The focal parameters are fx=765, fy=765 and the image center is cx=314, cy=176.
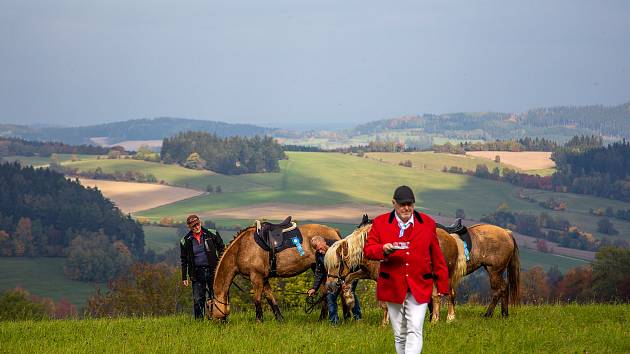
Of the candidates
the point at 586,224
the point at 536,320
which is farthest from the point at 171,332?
the point at 586,224

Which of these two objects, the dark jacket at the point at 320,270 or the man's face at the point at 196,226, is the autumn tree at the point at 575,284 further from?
the man's face at the point at 196,226

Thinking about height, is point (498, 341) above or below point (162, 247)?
above

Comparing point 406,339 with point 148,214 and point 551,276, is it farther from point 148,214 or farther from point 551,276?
point 148,214

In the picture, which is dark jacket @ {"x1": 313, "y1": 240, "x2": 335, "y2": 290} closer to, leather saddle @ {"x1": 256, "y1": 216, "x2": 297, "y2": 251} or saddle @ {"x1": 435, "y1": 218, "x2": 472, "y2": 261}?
leather saddle @ {"x1": 256, "y1": 216, "x2": 297, "y2": 251}

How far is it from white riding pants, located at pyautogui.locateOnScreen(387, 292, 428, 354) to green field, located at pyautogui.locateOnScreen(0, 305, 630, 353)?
101 inches

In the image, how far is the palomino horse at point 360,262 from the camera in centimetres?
1282

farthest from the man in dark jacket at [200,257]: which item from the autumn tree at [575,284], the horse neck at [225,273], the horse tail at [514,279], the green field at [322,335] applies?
the autumn tree at [575,284]

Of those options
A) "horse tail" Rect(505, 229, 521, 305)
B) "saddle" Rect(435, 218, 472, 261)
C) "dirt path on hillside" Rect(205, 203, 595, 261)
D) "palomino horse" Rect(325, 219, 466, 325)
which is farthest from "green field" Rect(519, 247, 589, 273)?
"palomino horse" Rect(325, 219, 466, 325)

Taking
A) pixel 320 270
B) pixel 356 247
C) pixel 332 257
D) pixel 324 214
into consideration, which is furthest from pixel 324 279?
pixel 324 214

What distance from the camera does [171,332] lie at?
45.2 ft

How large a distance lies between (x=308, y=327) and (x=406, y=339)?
17.7 ft

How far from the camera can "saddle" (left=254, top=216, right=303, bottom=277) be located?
15680 mm

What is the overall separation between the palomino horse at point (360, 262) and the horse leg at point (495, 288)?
969 millimetres

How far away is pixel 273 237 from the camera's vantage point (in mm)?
15750
